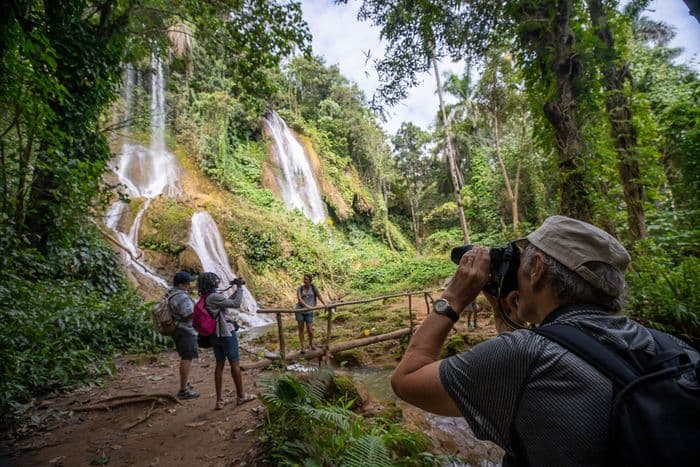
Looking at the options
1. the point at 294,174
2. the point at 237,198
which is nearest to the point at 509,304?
the point at 237,198

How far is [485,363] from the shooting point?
0.99 meters

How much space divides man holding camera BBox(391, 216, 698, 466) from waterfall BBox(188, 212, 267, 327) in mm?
12143

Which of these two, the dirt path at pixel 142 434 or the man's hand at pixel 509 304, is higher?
the man's hand at pixel 509 304

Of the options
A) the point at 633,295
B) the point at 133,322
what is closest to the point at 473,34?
the point at 633,295

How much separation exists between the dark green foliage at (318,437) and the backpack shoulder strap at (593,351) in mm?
2022

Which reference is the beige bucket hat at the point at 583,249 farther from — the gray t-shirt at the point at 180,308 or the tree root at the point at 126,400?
the tree root at the point at 126,400

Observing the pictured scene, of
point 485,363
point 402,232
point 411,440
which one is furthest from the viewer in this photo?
point 402,232

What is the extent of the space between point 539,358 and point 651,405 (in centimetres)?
23

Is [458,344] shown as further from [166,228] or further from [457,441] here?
[166,228]

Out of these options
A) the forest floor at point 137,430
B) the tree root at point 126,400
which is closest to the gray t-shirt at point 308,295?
the forest floor at point 137,430

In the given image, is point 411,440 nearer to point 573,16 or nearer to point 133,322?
point 573,16

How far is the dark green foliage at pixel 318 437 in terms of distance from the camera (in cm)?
262

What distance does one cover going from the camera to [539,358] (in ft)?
3.02

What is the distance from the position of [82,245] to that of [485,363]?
10.1m
